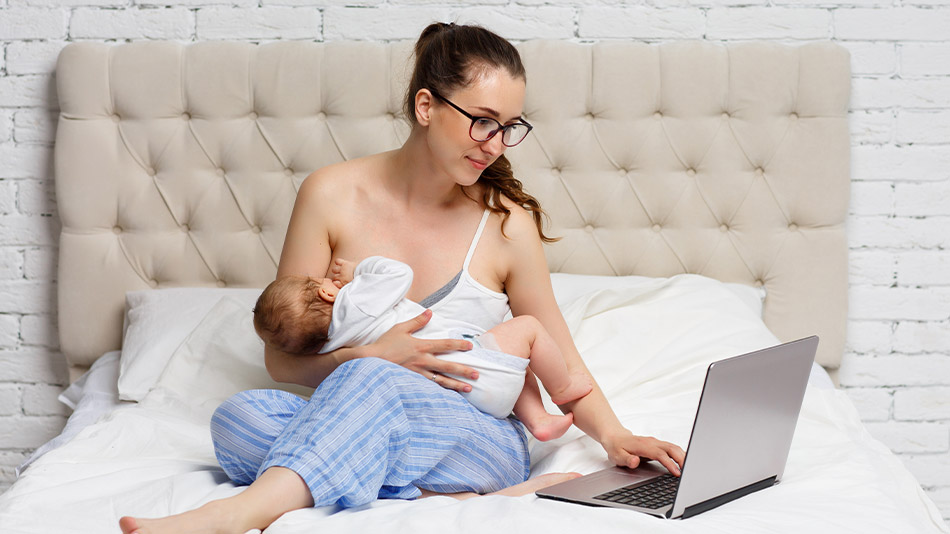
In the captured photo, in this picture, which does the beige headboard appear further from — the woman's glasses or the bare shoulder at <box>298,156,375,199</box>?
the woman's glasses

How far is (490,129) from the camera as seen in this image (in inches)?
57.5

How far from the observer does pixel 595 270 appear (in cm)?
225

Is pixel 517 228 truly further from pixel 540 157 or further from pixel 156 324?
pixel 156 324

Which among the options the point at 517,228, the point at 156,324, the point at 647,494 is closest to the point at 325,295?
the point at 517,228

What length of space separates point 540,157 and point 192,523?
4.84 feet

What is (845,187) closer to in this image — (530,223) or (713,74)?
(713,74)

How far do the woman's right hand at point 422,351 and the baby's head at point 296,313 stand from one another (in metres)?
0.12

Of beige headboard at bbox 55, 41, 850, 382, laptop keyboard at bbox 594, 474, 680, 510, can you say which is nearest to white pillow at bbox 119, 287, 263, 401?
→ beige headboard at bbox 55, 41, 850, 382

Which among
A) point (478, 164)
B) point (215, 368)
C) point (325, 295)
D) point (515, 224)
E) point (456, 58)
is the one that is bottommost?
point (215, 368)

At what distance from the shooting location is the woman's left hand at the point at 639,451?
129cm

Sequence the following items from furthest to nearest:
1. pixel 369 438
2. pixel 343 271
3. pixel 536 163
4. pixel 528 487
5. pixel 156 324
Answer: pixel 536 163, pixel 156 324, pixel 343 271, pixel 528 487, pixel 369 438

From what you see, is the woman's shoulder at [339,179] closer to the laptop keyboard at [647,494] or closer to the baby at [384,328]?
the baby at [384,328]

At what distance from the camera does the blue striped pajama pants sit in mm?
1104

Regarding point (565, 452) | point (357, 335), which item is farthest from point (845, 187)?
point (357, 335)
